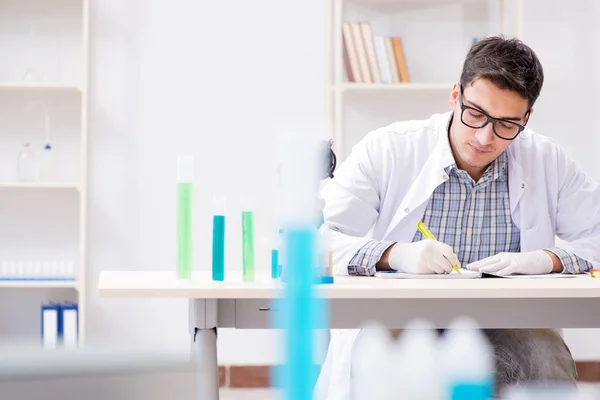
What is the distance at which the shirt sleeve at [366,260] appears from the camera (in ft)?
6.10

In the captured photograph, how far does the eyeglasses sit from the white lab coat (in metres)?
0.13

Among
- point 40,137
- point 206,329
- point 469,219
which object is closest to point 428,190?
point 469,219

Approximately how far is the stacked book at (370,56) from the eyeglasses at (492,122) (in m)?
1.30

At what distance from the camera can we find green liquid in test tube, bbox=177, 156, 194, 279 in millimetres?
1677

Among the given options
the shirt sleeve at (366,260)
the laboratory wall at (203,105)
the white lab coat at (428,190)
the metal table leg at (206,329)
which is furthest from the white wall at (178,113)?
the metal table leg at (206,329)

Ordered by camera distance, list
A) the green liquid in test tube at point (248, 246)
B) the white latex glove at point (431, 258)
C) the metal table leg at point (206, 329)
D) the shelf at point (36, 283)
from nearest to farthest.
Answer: the metal table leg at point (206, 329)
the green liquid in test tube at point (248, 246)
the white latex glove at point (431, 258)
the shelf at point (36, 283)

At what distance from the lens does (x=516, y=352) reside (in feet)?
6.21

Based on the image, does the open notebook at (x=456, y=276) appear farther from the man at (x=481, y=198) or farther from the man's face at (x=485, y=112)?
the man's face at (x=485, y=112)

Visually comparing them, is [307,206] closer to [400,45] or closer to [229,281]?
[229,281]

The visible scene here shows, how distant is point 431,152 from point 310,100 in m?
1.42

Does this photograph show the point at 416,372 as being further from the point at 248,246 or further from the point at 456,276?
the point at 456,276

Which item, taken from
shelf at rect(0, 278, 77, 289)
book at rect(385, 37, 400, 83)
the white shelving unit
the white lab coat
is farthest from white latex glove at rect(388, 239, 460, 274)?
the white shelving unit

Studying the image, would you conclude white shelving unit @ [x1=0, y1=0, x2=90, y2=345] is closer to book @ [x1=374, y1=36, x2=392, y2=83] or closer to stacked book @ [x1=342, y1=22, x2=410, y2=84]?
stacked book @ [x1=342, y1=22, x2=410, y2=84]

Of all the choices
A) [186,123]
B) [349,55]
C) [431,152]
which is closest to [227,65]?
[186,123]
